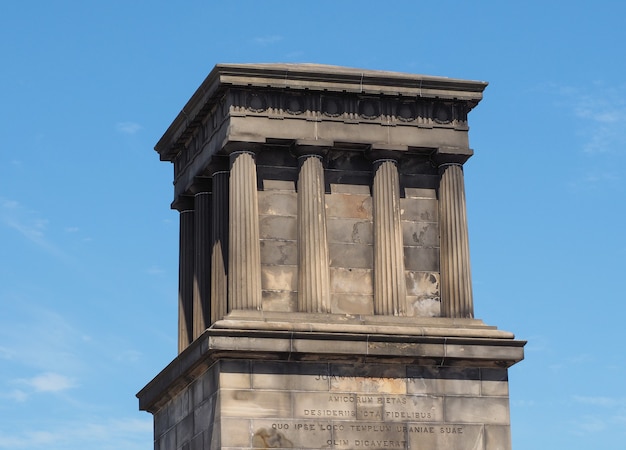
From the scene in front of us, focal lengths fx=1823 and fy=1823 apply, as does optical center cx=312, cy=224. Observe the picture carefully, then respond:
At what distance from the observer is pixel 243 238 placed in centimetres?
4584

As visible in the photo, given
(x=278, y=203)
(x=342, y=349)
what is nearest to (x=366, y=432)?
(x=342, y=349)

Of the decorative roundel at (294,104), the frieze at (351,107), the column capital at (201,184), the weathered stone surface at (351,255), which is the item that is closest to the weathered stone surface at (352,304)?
the weathered stone surface at (351,255)

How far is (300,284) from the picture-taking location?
4619 centimetres

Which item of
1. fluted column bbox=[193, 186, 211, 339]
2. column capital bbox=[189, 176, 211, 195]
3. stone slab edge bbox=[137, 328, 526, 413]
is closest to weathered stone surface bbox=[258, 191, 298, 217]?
fluted column bbox=[193, 186, 211, 339]

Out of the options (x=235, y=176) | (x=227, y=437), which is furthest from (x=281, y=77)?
(x=227, y=437)

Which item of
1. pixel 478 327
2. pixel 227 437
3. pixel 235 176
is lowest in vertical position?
pixel 227 437

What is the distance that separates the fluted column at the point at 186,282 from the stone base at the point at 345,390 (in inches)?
121

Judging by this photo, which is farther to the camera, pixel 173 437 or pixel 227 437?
pixel 173 437

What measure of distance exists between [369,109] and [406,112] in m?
1.04

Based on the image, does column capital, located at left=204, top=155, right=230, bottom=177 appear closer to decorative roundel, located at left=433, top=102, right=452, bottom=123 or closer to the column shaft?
the column shaft

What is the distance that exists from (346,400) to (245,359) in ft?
8.97

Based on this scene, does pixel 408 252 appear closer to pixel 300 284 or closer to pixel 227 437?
pixel 300 284

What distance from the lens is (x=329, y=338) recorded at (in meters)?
45.1

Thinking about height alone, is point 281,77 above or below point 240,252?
above
